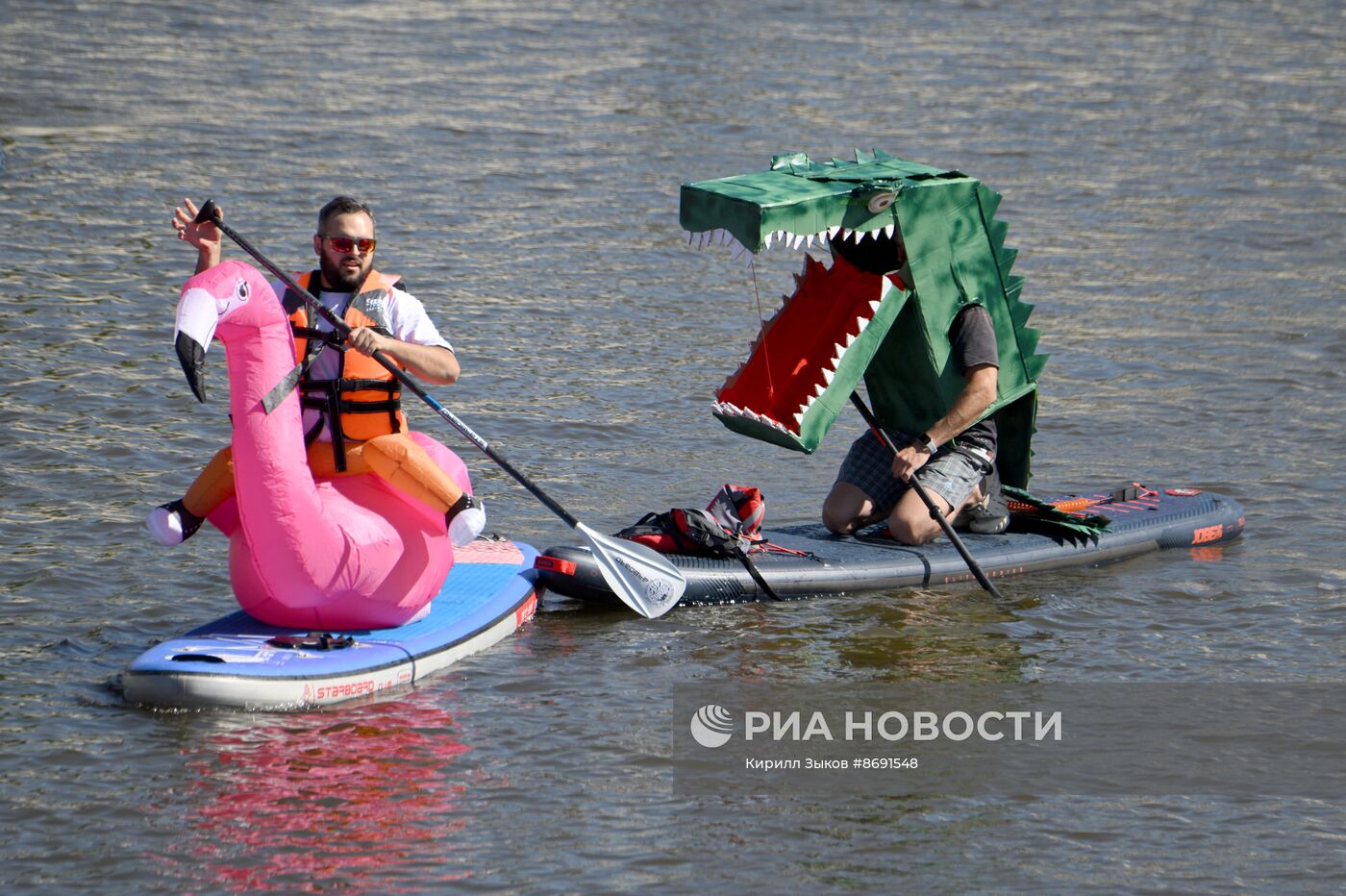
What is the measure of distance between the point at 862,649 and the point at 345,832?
2.64m

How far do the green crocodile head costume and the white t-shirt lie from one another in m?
1.28

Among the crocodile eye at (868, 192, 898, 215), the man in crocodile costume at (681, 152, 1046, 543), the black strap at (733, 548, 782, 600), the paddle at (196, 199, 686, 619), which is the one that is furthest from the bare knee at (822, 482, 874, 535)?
the crocodile eye at (868, 192, 898, 215)

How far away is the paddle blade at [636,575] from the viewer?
7570mm

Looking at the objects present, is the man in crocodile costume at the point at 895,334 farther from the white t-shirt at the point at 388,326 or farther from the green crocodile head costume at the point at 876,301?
the white t-shirt at the point at 388,326

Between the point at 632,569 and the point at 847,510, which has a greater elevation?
the point at 847,510

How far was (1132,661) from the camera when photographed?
766 cm

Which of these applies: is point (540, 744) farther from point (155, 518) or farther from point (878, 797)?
point (155, 518)

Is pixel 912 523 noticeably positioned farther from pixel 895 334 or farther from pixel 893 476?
pixel 895 334

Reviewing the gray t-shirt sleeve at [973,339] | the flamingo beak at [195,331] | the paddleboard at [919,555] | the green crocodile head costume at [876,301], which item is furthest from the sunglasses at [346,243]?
the gray t-shirt sleeve at [973,339]

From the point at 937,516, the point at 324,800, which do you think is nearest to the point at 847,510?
the point at 937,516

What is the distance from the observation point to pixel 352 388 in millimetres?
6926

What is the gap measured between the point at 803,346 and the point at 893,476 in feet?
2.67

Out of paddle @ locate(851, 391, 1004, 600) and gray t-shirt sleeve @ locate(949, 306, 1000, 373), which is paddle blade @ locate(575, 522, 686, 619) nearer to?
paddle @ locate(851, 391, 1004, 600)

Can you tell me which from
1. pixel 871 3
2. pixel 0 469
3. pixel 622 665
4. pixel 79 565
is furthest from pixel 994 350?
pixel 871 3
